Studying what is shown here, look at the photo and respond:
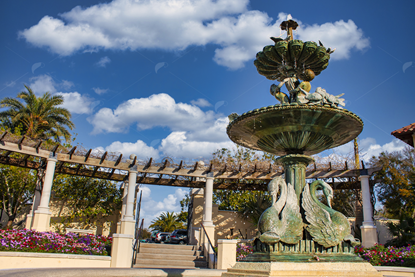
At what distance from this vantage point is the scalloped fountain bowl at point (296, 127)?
5.87 meters

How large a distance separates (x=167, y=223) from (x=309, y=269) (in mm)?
36569

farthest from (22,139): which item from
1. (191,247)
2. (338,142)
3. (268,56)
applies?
(338,142)

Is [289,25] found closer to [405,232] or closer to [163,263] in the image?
[163,263]

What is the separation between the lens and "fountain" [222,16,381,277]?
16.8 feet

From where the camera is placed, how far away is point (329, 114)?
5.87 metres

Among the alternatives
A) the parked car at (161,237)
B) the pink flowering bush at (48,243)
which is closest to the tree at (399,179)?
the pink flowering bush at (48,243)

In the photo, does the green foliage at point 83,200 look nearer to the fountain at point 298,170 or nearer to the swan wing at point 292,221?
the fountain at point 298,170

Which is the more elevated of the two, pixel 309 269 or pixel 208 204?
pixel 208 204

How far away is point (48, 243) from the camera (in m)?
12.2

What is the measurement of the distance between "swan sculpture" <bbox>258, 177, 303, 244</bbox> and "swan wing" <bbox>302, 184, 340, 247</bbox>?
18 cm

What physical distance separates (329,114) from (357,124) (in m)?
0.91

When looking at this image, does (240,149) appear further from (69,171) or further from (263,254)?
(263,254)

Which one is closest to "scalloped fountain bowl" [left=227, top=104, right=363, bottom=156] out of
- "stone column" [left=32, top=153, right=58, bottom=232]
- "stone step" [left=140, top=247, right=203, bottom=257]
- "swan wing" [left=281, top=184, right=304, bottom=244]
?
"swan wing" [left=281, top=184, right=304, bottom=244]

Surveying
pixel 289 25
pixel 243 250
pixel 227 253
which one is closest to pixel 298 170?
pixel 289 25
